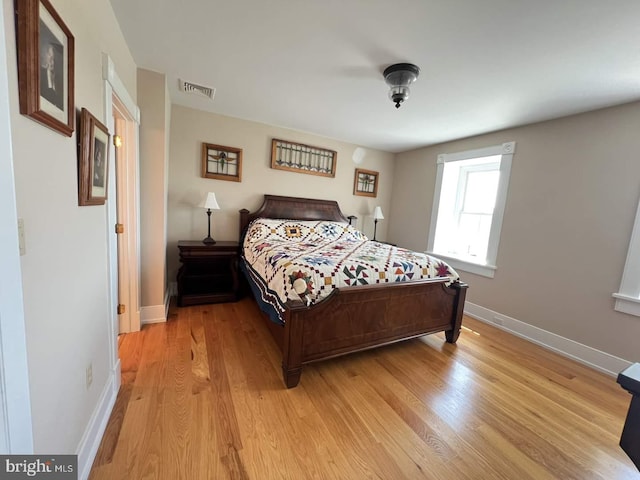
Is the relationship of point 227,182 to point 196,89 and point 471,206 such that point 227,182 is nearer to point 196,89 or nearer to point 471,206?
point 196,89

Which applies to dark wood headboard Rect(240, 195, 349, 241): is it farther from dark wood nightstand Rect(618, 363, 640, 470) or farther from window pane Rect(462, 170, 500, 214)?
dark wood nightstand Rect(618, 363, 640, 470)

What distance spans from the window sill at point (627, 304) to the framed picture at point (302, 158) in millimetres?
3367

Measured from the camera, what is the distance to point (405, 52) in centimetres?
175

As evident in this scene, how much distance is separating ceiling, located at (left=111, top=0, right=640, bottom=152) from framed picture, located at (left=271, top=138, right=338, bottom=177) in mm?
859

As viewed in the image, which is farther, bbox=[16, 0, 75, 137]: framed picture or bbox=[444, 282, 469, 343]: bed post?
bbox=[444, 282, 469, 343]: bed post

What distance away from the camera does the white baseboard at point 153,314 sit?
98.3 inches

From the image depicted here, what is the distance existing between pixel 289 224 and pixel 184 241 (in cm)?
132

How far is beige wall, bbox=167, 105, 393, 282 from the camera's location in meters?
3.16

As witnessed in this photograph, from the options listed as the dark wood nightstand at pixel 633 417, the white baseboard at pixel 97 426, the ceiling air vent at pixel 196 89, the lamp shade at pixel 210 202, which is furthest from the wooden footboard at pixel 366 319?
the ceiling air vent at pixel 196 89

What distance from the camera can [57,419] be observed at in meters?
0.95

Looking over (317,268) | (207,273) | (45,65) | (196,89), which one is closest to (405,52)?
(317,268)

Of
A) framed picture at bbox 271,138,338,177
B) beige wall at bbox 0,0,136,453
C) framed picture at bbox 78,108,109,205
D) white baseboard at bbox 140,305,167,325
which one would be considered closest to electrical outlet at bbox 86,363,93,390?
beige wall at bbox 0,0,136,453

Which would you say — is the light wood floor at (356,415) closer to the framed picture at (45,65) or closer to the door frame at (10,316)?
the door frame at (10,316)

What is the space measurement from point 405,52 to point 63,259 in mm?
2216
